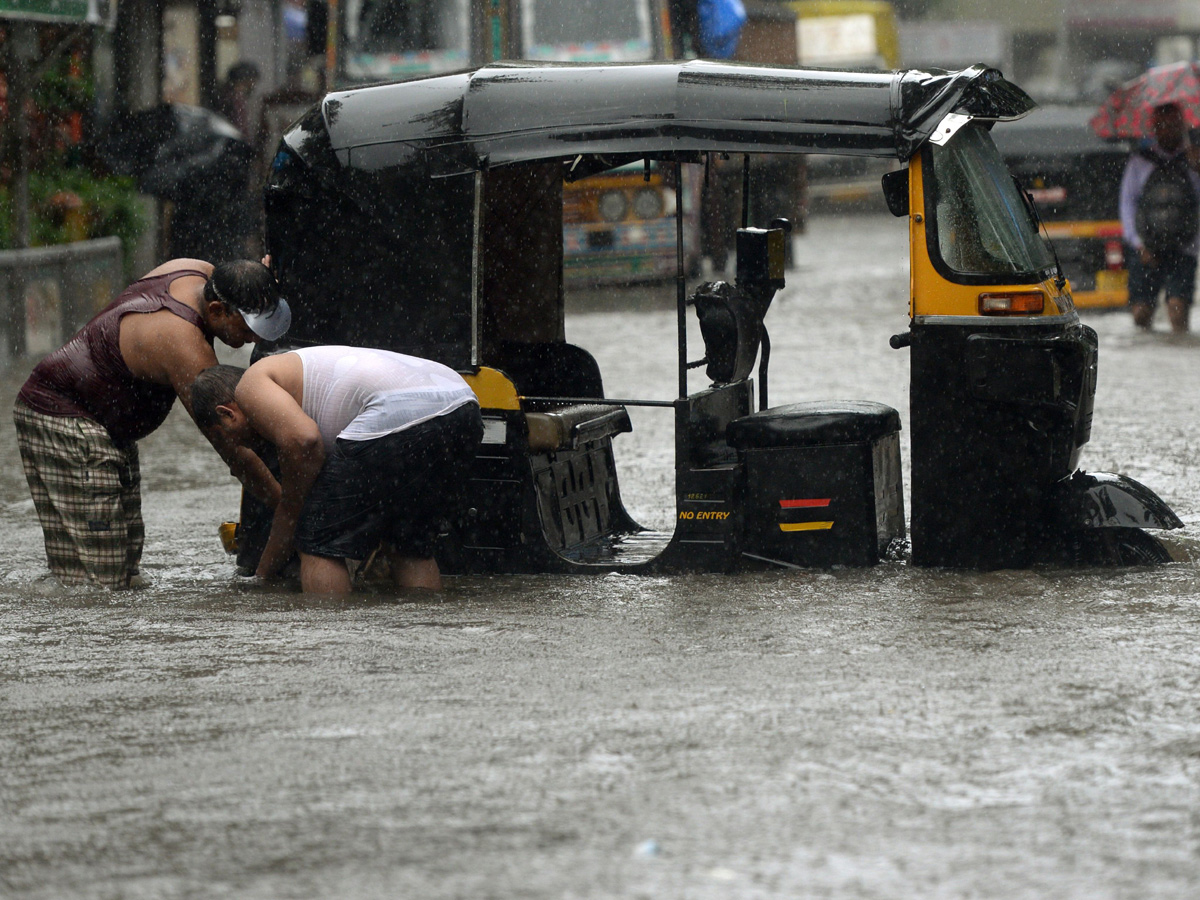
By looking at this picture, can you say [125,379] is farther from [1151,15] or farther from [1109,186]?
[1151,15]

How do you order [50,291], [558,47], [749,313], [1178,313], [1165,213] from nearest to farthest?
1. [749,313]
2. [1165,213]
3. [50,291]
4. [1178,313]
5. [558,47]

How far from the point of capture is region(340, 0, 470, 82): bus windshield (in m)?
17.0

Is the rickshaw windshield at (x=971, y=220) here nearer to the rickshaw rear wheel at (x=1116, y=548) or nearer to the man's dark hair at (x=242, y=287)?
the rickshaw rear wheel at (x=1116, y=548)

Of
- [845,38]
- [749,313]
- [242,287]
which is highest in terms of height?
[845,38]

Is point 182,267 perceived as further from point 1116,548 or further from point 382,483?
point 1116,548

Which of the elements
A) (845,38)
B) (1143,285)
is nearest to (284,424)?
(1143,285)

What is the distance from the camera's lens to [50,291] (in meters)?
14.5

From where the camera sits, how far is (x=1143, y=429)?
10250mm

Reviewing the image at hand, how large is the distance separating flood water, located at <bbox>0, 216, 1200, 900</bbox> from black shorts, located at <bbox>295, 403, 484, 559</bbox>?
0.78ft

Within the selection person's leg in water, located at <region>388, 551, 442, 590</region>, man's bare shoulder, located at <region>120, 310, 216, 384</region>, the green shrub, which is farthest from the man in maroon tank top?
the green shrub

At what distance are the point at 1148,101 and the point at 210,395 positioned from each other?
1043 centimetres

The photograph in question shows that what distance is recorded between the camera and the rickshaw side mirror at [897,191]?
645 cm

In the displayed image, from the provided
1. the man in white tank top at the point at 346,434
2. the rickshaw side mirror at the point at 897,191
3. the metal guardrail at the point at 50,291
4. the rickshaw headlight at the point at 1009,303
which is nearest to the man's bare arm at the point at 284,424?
the man in white tank top at the point at 346,434

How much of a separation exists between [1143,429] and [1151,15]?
3975cm
